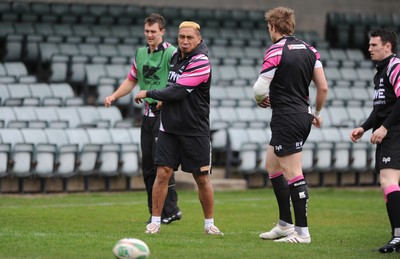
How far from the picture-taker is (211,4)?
30.8m

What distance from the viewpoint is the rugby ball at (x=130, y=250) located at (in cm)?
746

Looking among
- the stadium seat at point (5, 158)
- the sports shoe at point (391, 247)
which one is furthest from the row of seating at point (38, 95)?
the sports shoe at point (391, 247)

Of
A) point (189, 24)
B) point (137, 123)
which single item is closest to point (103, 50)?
point (137, 123)

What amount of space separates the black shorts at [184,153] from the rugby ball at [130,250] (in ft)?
7.39

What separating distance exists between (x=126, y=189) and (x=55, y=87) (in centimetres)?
343

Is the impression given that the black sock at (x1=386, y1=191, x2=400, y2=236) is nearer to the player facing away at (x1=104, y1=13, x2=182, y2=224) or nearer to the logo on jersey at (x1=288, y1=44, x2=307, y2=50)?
the logo on jersey at (x1=288, y1=44, x2=307, y2=50)

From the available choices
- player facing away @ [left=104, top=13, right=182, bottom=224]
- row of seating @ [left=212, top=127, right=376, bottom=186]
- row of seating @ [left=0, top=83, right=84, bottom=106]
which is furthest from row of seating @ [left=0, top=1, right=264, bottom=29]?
player facing away @ [left=104, top=13, right=182, bottom=224]

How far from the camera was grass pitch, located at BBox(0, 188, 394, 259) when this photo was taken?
28.2ft

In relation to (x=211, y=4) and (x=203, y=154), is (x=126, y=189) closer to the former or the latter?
(x=203, y=154)

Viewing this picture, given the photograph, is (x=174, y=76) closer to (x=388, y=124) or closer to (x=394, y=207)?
(x=388, y=124)

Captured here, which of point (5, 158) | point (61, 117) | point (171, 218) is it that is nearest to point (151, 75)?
point (171, 218)

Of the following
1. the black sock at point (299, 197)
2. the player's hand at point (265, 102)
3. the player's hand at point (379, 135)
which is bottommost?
the black sock at point (299, 197)

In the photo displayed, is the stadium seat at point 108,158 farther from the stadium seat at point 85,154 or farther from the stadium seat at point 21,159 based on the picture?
the stadium seat at point 21,159

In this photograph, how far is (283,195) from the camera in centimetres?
953
